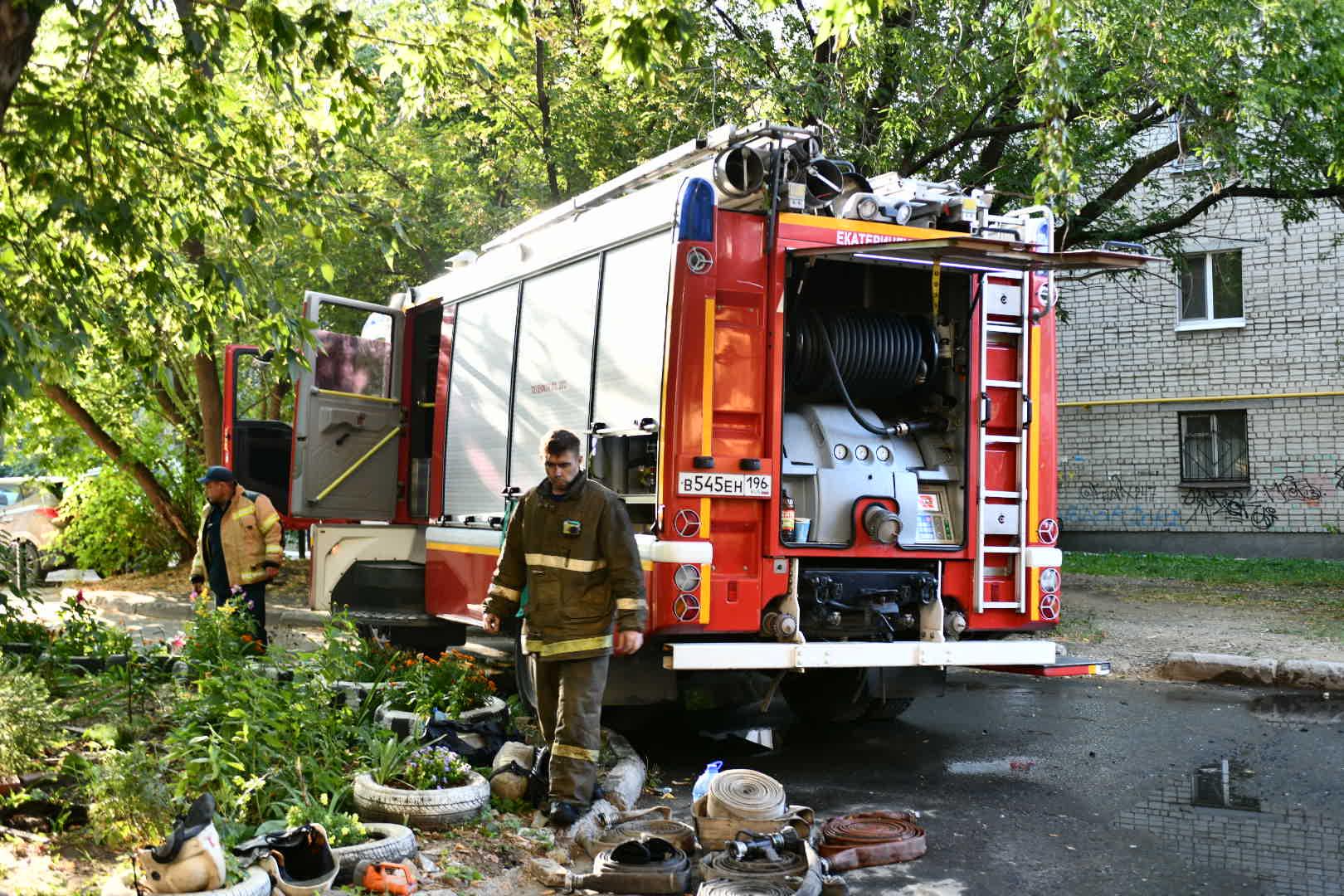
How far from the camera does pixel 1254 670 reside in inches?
398

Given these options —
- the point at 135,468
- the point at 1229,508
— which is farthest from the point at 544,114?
the point at 1229,508

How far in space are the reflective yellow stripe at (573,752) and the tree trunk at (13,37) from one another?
3.42 metres

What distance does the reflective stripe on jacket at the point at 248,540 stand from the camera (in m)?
9.34

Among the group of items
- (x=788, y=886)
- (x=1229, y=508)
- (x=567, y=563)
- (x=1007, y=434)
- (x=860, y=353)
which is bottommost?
(x=788, y=886)

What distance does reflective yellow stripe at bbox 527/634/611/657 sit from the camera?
236 inches

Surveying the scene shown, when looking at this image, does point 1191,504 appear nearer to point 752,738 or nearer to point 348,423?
point 752,738

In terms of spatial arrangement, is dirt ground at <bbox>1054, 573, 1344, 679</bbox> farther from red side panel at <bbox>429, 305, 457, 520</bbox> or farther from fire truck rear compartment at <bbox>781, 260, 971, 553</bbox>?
red side panel at <bbox>429, 305, 457, 520</bbox>

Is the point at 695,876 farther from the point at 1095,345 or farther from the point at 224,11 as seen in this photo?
the point at 1095,345

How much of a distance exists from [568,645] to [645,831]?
3.10ft

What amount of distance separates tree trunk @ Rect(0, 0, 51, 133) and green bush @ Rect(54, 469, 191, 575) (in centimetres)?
1447

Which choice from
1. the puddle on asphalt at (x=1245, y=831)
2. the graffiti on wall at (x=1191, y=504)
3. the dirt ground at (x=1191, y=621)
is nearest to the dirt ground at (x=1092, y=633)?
the dirt ground at (x=1191, y=621)

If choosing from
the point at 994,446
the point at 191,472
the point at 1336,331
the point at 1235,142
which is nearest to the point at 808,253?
the point at 994,446

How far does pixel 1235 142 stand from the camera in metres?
12.0

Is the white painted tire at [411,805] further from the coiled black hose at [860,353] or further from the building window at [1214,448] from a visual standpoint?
the building window at [1214,448]
